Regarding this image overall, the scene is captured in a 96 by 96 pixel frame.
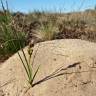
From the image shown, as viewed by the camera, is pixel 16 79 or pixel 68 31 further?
pixel 68 31

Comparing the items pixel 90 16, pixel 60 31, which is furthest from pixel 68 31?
pixel 90 16

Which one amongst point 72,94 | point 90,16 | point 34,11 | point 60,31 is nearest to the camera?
point 72,94

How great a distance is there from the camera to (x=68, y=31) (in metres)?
10.3

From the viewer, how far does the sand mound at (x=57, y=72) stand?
18.3 ft

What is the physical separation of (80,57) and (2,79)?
4.96 ft

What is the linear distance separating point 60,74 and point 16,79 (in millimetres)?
849

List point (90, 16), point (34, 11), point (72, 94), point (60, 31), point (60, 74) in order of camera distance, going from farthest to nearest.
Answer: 1. point (34, 11)
2. point (90, 16)
3. point (60, 31)
4. point (60, 74)
5. point (72, 94)

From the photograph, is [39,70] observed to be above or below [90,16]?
above

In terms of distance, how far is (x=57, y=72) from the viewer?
585cm

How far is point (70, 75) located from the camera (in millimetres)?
5766

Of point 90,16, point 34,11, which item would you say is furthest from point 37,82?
point 34,11

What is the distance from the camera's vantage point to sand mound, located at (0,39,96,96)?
18.3ft

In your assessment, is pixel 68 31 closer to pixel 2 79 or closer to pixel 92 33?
pixel 92 33

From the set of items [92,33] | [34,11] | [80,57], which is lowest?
[34,11]
